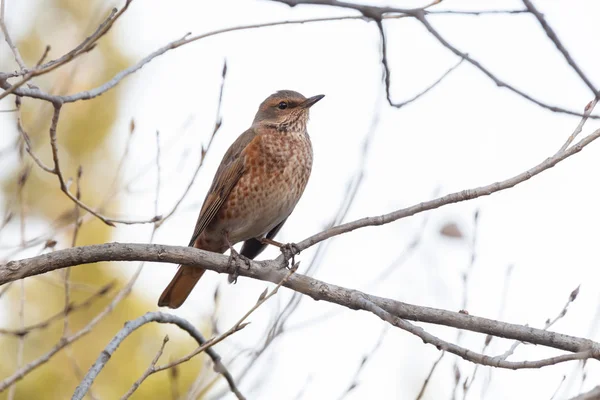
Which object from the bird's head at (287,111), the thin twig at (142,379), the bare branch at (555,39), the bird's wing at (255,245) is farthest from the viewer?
the bird's head at (287,111)

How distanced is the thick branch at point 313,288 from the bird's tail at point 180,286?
169 centimetres

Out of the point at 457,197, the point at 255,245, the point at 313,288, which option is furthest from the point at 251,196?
the point at 457,197

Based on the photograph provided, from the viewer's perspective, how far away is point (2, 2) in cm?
385

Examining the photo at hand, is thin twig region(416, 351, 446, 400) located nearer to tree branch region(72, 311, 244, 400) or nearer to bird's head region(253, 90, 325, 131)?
tree branch region(72, 311, 244, 400)

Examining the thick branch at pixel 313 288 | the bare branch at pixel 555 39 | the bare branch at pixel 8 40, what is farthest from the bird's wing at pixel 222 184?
the bare branch at pixel 555 39

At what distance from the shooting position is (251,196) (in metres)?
6.00

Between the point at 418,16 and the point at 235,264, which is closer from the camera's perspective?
the point at 418,16

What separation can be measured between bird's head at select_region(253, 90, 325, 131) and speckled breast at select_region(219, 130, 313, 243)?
1.28 ft

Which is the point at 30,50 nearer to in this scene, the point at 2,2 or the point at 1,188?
the point at 1,188

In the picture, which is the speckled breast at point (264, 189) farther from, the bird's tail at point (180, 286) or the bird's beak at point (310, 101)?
the bird's beak at point (310, 101)

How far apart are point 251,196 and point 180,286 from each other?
0.89 m

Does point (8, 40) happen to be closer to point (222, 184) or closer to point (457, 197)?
point (457, 197)

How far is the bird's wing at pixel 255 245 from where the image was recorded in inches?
248

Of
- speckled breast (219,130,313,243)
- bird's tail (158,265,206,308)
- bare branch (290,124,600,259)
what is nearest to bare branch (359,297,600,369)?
bare branch (290,124,600,259)
